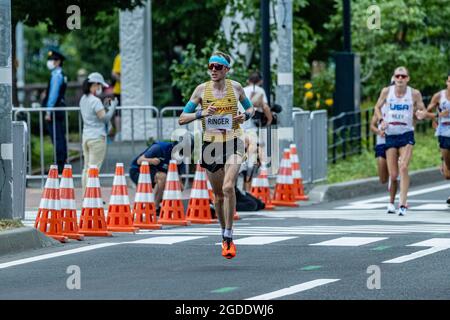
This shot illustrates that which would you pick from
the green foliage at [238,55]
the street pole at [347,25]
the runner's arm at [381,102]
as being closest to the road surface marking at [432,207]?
the runner's arm at [381,102]

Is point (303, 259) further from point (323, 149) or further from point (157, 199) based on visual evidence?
point (323, 149)

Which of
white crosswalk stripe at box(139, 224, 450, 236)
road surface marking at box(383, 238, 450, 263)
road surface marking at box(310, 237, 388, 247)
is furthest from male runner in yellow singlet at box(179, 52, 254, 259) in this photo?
white crosswalk stripe at box(139, 224, 450, 236)

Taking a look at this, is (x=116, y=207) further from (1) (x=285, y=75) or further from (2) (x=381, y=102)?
(1) (x=285, y=75)

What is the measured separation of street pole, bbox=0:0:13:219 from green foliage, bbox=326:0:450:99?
17.3 meters

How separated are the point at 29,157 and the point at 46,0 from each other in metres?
2.58

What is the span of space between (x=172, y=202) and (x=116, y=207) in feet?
3.35

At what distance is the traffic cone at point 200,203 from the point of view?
19.1 m

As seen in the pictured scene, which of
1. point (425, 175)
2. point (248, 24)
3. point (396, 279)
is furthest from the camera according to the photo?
point (248, 24)

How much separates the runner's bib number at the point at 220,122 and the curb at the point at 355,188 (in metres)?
8.01

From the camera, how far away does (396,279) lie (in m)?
12.6

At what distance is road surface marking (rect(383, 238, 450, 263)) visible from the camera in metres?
14.1

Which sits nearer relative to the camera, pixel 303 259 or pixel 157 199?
pixel 303 259

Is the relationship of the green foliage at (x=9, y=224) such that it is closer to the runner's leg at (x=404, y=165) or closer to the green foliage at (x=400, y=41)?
the runner's leg at (x=404, y=165)
